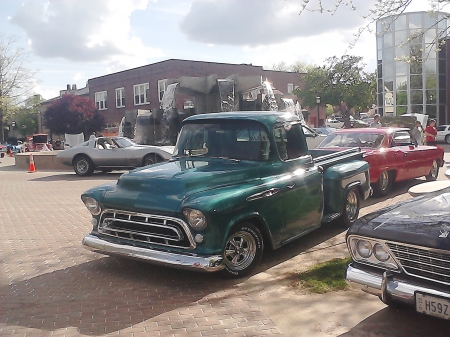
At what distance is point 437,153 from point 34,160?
59.1ft

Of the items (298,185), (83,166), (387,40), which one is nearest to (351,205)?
(298,185)

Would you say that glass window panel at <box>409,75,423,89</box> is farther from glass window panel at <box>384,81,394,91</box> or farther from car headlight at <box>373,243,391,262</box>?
car headlight at <box>373,243,391,262</box>

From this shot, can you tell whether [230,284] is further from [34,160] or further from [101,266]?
[34,160]

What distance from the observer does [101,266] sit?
20.5 feet

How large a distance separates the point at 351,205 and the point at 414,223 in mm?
4118

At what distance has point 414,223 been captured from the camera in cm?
382

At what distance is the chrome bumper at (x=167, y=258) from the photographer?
4.87 m

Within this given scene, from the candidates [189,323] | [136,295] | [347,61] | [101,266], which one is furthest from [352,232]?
[347,61]

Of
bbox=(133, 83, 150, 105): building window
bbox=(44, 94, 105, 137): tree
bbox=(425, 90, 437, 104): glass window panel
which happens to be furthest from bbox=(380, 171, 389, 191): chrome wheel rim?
bbox=(44, 94, 105, 137): tree

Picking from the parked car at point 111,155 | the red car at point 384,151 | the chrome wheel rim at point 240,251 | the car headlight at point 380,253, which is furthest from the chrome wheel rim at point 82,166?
the car headlight at point 380,253

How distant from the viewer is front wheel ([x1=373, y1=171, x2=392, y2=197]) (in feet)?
34.3

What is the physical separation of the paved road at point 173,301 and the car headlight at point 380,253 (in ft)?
2.16

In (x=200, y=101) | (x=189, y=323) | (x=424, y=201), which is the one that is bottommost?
(x=189, y=323)

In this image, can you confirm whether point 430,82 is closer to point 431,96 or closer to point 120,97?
point 431,96
